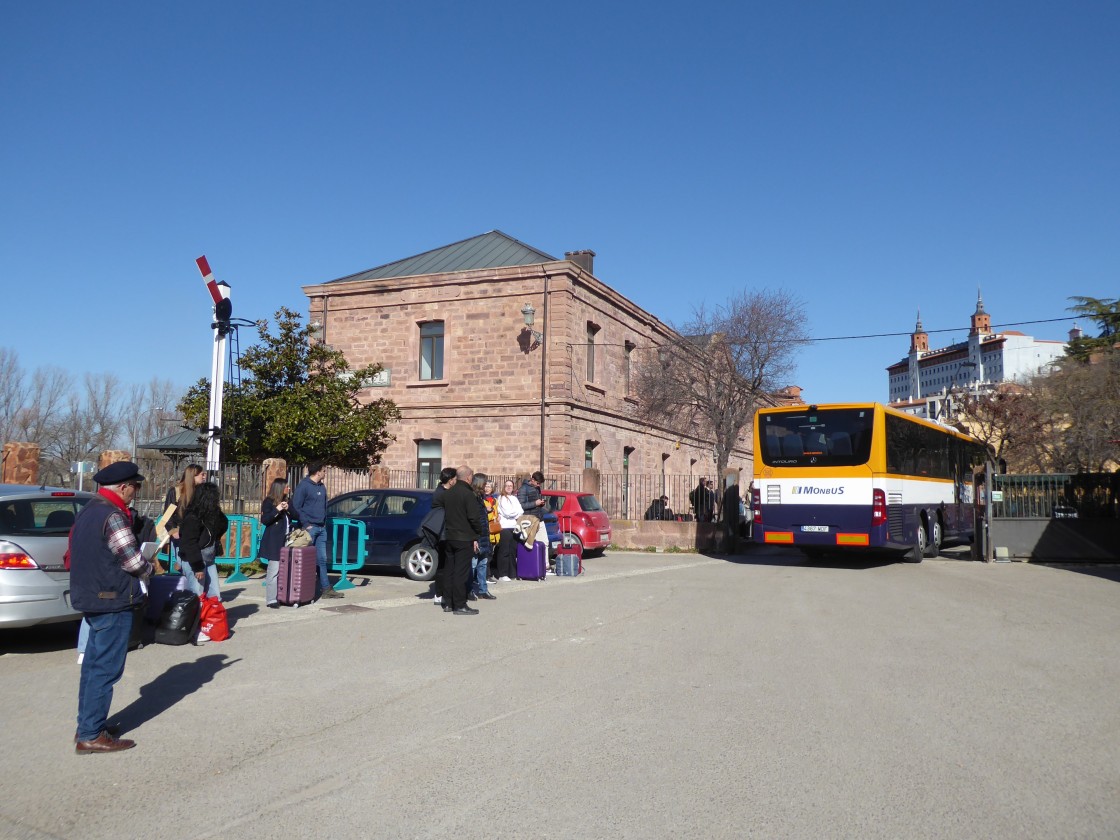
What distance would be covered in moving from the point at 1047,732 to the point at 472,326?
25254 mm

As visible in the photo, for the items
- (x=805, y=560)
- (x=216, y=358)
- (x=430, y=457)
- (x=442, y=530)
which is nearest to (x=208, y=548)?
(x=442, y=530)

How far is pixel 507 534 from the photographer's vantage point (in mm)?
15492

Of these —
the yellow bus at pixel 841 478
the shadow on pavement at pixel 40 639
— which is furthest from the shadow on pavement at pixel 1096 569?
the shadow on pavement at pixel 40 639

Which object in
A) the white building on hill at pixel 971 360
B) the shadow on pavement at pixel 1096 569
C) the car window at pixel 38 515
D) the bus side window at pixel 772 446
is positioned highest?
the white building on hill at pixel 971 360

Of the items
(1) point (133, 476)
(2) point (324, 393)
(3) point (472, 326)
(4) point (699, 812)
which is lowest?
(4) point (699, 812)

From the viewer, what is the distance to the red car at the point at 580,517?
64.6 feet

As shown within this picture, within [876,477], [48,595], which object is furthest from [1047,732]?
[876,477]

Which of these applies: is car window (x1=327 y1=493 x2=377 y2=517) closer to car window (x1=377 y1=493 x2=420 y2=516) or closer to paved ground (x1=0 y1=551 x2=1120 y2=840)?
car window (x1=377 y1=493 x2=420 y2=516)

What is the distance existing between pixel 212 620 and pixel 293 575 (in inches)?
96.6

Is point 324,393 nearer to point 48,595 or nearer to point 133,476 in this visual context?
point 48,595

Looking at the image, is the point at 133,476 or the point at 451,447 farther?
the point at 451,447

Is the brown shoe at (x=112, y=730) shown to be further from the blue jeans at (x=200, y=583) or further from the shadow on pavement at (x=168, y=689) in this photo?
the blue jeans at (x=200, y=583)

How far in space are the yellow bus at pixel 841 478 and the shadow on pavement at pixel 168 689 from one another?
13.9m

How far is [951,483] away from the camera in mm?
24234
